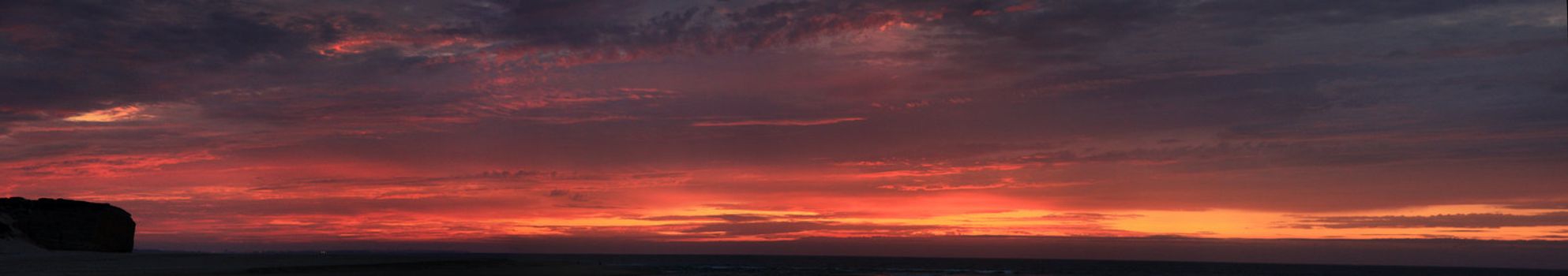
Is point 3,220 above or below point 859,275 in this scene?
below

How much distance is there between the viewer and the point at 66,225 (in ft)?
298

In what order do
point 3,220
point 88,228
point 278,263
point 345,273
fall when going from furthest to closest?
point 88,228 < point 3,220 < point 278,263 < point 345,273

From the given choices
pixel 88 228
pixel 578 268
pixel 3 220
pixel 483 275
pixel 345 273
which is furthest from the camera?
pixel 88 228

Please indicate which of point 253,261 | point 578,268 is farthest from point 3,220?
point 578,268

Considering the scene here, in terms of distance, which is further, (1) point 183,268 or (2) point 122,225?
(2) point 122,225

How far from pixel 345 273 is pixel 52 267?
1678 centimetres

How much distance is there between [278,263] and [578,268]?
18.8 meters

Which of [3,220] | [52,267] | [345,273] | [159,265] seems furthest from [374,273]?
[3,220]

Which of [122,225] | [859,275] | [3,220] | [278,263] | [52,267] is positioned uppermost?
[859,275]

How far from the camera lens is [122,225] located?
3804 inches

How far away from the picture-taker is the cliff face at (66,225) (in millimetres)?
87000

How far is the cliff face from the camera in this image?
87.0 metres

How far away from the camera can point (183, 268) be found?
177 feet

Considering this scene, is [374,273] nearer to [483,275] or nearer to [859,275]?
[483,275]
